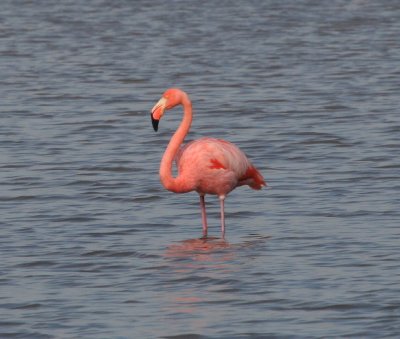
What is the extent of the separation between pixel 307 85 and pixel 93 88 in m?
3.00

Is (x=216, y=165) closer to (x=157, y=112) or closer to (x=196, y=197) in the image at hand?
(x=157, y=112)

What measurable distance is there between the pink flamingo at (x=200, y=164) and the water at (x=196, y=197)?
0.35 m

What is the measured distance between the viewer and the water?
8.80 metres

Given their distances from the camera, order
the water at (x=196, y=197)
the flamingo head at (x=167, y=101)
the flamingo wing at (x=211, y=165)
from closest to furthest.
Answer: the water at (x=196, y=197), the flamingo wing at (x=211, y=165), the flamingo head at (x=167, y=101)

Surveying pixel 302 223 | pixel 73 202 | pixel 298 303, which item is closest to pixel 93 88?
pixel 73 202

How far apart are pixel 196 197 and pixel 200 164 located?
70.7 inches

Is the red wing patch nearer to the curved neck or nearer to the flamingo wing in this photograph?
the flamingo wing

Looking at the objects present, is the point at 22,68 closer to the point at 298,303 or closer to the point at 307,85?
the point at 307,85

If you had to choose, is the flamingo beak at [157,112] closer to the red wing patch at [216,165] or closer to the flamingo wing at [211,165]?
the flamingo wing at [211,165]

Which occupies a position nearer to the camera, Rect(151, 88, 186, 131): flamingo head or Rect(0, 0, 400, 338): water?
Rect(0, 0, 400, 338): water

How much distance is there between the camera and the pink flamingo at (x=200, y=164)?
1120cm

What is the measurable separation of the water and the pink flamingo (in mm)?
349

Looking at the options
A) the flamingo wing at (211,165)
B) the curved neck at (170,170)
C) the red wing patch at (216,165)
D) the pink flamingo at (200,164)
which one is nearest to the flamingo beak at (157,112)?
the pink flamingo at (200,164)

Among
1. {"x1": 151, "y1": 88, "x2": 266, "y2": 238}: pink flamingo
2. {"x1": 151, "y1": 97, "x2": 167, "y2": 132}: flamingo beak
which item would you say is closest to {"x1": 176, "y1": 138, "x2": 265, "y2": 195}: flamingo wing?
{"x1": 151, "y1": 88, "x2": 266, "y2": 238}: pink flamingo
